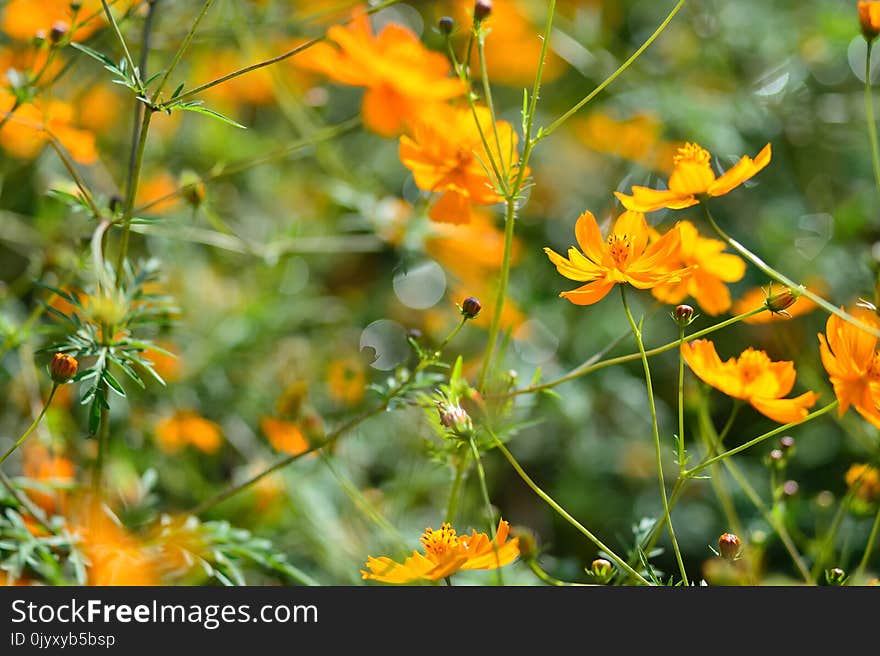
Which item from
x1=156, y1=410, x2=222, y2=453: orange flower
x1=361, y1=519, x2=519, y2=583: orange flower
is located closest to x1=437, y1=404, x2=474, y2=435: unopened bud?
x1=361, y1=519, x2=519, y2=583: orange flower

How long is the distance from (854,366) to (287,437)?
0.67 meters

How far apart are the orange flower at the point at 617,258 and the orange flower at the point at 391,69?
0.38 metres

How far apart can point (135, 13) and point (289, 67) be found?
3.52ft

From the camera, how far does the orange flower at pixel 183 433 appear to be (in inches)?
50.9

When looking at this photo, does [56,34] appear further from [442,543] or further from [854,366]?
[854,366]

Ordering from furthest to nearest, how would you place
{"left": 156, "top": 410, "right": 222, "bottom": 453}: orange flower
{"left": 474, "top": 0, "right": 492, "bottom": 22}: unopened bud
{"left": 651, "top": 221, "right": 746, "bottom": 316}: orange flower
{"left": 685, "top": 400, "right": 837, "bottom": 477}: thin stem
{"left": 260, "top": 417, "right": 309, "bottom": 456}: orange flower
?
{"left": 156, "top": 410, "right": 222, "bottom": 453}: orange flower < {"left": 260, "top": 417, "right": 309, "bottom": 456}: orange flower < {"left": 651, "top": 221, "right": 746, "bottom": 316}: orange flower < {"left": 474, "top": 0, "right": 492, "bottom": 22}: unopened bud < {"left": 685, "top": 400, "right": 837, "bottom": 477}: thin stem

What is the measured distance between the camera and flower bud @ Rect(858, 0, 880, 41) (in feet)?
2.86

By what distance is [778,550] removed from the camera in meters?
1.42

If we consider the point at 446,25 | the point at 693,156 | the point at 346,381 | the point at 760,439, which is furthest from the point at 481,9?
the point at 346,381

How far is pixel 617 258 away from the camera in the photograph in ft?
2.58

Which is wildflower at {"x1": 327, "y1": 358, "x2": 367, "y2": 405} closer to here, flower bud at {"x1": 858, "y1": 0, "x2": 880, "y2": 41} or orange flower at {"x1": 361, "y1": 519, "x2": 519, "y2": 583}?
orange flower at {"x1": 361, "y1": 519, "x2": 519, "y2": 583}

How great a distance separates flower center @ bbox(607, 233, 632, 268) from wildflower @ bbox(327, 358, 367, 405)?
1.64 feet

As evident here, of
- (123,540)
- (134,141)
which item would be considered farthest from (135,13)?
(123,540)

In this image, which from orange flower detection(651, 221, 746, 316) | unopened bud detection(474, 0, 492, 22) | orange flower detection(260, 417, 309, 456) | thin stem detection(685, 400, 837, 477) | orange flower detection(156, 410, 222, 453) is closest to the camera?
thin stem detection(685, 400, 837, 477)
